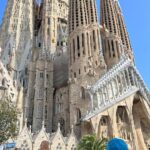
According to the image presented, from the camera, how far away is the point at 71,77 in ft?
106

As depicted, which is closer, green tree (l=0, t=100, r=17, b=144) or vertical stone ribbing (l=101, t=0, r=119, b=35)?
green tree (l=0, t=100, r=17, b=144)

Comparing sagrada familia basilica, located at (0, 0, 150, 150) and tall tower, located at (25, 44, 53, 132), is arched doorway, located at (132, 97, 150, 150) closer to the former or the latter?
sagrada familia basilica, located at (0, 0, 150, 150)

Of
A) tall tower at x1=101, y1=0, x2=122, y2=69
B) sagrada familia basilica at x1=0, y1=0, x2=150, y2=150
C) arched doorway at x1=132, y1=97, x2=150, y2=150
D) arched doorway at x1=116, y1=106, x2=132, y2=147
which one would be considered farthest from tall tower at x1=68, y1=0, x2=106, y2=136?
arched doorway at x1=132, y1=97, x2=150, y2=150

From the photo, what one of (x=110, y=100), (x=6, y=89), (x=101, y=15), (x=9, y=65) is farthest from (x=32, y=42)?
(x=110, y=100)

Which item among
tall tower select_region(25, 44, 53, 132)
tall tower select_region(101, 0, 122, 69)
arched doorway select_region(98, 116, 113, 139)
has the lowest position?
arched doorway select_region(98, 116, 113, 139)

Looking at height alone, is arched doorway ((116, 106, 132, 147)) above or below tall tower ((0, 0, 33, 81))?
below

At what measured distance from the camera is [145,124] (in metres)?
28.8

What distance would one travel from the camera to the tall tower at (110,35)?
3822cm

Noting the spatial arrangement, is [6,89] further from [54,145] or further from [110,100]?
[110,100]

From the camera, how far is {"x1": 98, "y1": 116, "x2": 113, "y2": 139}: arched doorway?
25484mm

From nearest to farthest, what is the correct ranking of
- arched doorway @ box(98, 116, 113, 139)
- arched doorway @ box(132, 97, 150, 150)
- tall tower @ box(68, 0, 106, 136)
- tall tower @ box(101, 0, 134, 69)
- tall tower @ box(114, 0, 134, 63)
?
arched doorway @ box(98, 116, 113, 139) → arched doorway @ box(132, 97, 150, 150) → tall tower @ box(68, 0, 106, 136) → tall tower @ box(101, 0, 134, 69) → tall tower @ box(114, 0, 134, 63)

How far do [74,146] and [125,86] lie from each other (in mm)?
7954

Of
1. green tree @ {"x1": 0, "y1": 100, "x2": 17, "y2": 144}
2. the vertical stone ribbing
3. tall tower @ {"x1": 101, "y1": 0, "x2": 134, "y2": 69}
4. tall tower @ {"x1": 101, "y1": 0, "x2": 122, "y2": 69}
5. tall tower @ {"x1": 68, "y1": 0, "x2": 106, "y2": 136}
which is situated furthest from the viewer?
the vertical stone ribbing

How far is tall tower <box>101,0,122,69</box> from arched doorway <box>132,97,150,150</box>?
964 cm
